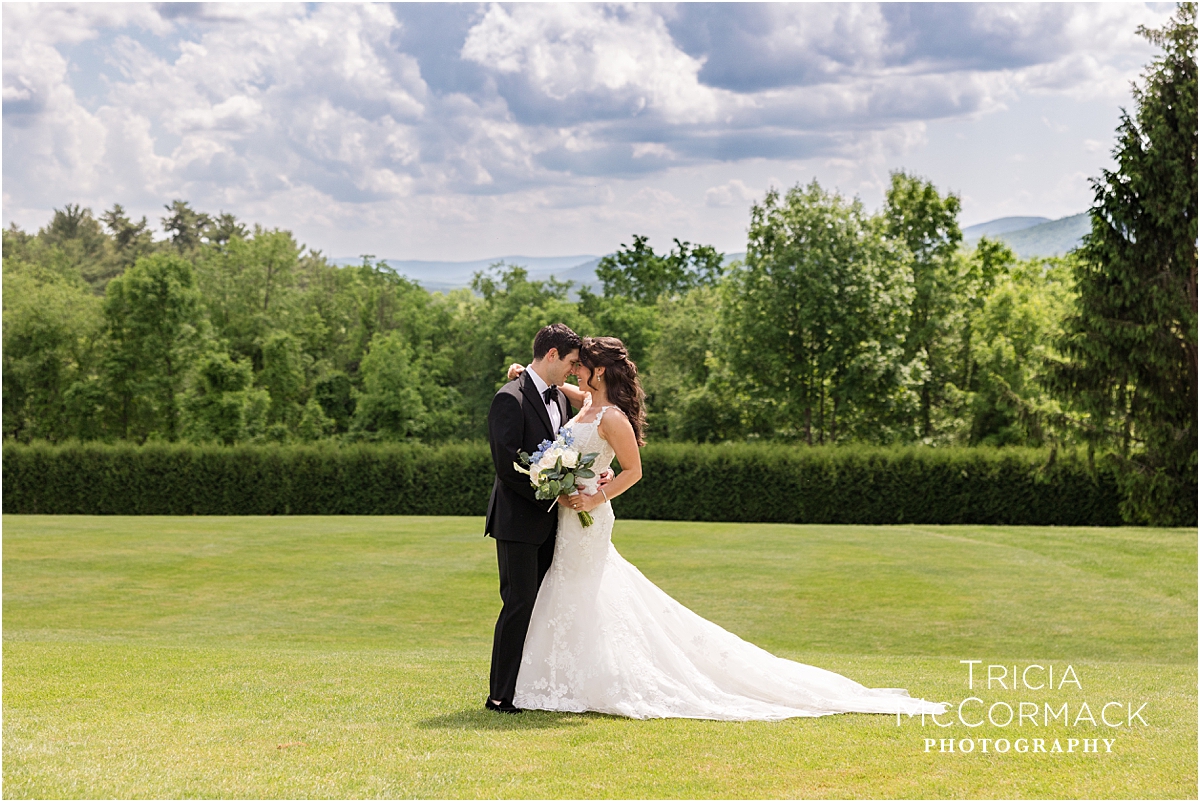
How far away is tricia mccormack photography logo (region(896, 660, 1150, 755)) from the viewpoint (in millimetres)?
5711

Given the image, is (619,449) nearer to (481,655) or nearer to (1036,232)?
(481,655)

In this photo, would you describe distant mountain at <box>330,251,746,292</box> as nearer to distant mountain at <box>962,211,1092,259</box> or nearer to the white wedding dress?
distant mountain at <box>962,211,1092,259</box>

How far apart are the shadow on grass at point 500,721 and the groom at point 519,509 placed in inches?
7.4

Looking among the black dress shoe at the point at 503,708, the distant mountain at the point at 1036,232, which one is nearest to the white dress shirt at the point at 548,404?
the black dress shoe at the point at 503,708

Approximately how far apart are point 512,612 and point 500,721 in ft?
2.27

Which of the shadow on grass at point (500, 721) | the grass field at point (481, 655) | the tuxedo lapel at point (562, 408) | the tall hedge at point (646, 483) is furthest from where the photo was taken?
the tall hedge at point (646, 483)

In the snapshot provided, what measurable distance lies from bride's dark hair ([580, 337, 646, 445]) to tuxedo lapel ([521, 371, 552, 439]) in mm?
349

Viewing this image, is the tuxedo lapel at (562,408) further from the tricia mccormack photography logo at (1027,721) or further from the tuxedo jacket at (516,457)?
the tricia mccormack photography logo at (1027,721)

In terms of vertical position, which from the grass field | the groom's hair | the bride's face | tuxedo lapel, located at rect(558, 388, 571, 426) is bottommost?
the grass field

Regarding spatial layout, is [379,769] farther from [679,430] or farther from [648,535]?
[679,430]

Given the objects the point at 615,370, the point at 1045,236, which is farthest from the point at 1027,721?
the point at 1045,236

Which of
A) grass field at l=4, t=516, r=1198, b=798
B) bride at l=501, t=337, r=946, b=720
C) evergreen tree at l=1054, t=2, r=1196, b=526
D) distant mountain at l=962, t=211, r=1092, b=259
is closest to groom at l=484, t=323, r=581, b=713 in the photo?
bride at l=501, t=337, r=946, b=720

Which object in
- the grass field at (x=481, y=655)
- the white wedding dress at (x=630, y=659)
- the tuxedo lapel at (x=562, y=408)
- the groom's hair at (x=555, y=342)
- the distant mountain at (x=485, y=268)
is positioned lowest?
the grass field at (x=481, y=655)

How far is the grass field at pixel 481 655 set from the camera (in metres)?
5.03
